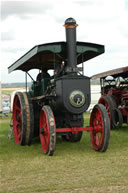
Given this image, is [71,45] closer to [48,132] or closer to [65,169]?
[48,132]

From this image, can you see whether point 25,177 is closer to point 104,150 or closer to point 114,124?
point 104,150

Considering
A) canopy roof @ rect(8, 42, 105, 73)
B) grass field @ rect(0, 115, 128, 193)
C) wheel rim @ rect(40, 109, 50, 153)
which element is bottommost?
grass field @ rect(0, 115, 128, 193)

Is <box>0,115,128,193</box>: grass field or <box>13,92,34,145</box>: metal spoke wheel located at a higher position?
<box>13,92,34,145</box>: metal spoke wheel

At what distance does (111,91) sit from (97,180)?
6.54 m

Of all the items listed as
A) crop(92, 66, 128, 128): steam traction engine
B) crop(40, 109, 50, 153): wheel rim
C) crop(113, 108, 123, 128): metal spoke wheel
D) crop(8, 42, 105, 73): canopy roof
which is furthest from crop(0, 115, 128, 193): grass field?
crop(92, 66, 128, 128): steam traction engine

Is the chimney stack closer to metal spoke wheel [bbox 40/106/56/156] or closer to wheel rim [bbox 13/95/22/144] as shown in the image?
metal spoke wheel [bbox 40/106/56/156]

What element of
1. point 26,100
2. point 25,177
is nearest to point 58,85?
point 26,100

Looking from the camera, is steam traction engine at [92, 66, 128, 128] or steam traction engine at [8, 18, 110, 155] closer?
steam traction engine at [8, 18, 110, 155]

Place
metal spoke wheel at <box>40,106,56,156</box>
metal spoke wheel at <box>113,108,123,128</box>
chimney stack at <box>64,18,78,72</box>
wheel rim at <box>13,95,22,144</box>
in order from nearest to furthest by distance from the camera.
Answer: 1. metal spoke wheel at <box>40,106,56,156</box>
2. chimney stack at <box>64,18,78,72</box>
3. wheel rim at <box>13,95,22,144</box>
4. metal spoke wheel at <box>113,108,123,128</box>

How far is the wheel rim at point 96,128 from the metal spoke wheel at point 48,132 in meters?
0.91

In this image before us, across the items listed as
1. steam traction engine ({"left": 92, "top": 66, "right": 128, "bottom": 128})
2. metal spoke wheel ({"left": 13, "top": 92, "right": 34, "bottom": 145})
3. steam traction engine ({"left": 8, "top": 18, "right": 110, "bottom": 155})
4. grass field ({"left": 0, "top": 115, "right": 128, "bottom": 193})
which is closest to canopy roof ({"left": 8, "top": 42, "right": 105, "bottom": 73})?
steam traction engine ({"left": 8, "top": 18, "right": 110, "bottom": 155})

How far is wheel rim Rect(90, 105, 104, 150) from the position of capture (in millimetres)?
5733

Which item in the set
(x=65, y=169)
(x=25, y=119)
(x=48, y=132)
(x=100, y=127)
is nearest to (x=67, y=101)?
(x=48, y=132)

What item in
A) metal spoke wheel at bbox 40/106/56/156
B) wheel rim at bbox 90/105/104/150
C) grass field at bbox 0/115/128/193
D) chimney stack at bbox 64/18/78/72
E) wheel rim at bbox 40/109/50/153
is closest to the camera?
grass field at bbox 0/115/128/193
